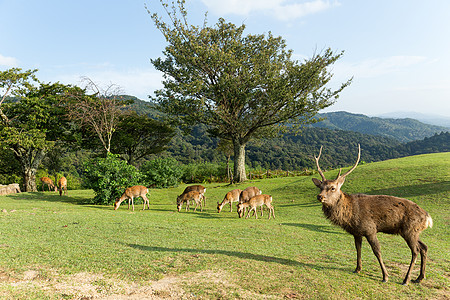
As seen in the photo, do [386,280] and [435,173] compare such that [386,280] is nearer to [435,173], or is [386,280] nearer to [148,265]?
[148,265]

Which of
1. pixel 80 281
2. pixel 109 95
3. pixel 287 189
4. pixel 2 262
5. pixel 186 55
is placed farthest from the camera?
pixel 186 55

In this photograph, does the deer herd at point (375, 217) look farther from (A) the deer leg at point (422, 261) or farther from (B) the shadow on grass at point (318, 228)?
(B) the shadow on grass at point (318, 228)

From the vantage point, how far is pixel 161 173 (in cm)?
2603

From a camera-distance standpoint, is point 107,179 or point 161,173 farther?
point 161,173

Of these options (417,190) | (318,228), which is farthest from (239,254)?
(417,190)

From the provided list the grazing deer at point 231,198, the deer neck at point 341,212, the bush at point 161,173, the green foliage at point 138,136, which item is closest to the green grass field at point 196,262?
the deer neck at point 341,212

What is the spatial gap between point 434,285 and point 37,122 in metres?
29.7

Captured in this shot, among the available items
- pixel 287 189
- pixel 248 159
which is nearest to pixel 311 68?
pixel 287 189

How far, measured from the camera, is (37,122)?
2505cm

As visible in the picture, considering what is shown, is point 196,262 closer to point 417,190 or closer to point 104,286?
point 104,286

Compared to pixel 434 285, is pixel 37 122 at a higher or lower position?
higher

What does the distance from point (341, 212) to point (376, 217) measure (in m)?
0.67

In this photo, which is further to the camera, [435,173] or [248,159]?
[248,159]

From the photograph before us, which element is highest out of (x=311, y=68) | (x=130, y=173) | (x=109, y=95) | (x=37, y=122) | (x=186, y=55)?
(x=186, y=55)
